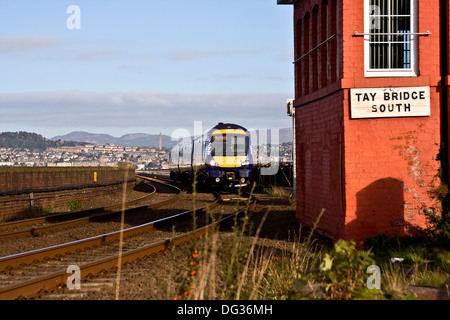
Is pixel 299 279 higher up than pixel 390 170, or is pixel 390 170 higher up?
pixel 390 170

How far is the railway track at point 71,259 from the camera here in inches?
306

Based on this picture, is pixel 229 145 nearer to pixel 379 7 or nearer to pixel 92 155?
pixel 379 7

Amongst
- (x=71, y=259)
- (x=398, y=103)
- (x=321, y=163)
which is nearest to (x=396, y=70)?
(x=398, y=103)

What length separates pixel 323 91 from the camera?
41.9 feet

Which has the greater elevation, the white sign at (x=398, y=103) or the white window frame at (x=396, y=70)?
the white window frame at (x=396, y=70)

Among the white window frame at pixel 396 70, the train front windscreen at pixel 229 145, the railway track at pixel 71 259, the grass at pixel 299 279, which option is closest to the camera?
the grass at pixel 299 279

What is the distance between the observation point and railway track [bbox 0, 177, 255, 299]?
25.5 ft

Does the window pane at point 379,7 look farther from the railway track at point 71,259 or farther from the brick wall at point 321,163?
the railway track at point 71,259

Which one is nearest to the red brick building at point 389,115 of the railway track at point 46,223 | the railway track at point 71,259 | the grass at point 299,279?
the railway track at point 71,259

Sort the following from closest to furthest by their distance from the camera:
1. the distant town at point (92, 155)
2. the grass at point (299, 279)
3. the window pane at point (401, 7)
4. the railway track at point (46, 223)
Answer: the grass at point (299, 279) → the window pane at point (401, 7) → the railway track at point (46, 223) → the distant town at point (92, 155)

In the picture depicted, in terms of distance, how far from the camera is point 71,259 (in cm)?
1067
